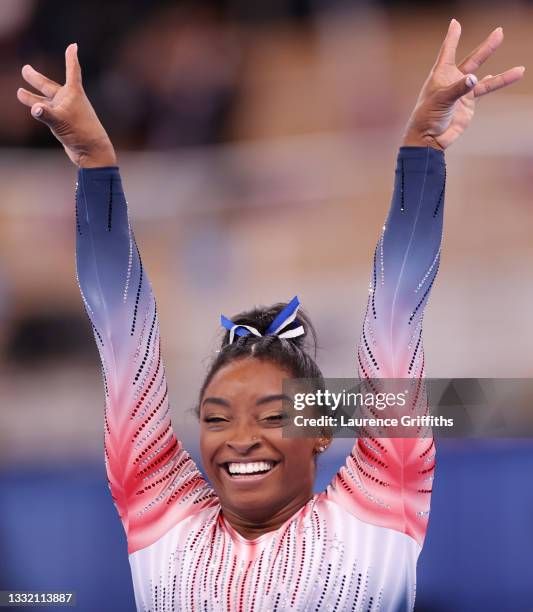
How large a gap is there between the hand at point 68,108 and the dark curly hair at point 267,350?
1.00ft

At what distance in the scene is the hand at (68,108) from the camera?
1180mm

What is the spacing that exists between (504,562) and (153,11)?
4.45 ft

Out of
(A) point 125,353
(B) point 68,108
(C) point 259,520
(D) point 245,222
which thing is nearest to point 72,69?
(B) point 68,108

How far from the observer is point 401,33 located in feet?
7.24

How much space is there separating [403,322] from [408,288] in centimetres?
4

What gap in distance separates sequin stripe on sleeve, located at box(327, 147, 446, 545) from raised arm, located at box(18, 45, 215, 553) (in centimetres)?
24

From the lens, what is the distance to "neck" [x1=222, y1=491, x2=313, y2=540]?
1.22 metres

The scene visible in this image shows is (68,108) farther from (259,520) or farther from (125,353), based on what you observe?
(259,520)

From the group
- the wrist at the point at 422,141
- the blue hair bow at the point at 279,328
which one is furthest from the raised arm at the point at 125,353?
the wrist at the point at 422,141

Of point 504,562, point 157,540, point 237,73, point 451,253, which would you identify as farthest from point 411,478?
point 237,73

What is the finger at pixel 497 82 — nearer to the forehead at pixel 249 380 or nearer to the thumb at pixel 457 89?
the thumb at pixel 457 89

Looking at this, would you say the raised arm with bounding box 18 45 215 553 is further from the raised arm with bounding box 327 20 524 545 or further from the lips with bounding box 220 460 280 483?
the raised arm with bounding box 327 20 524 545

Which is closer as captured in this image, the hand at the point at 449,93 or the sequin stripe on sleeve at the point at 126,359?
the hand at the point at 449,93

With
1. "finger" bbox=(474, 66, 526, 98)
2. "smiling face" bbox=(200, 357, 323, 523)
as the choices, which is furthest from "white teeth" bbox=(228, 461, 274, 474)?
"finger" bbox=(474, 66, 526, 98)
